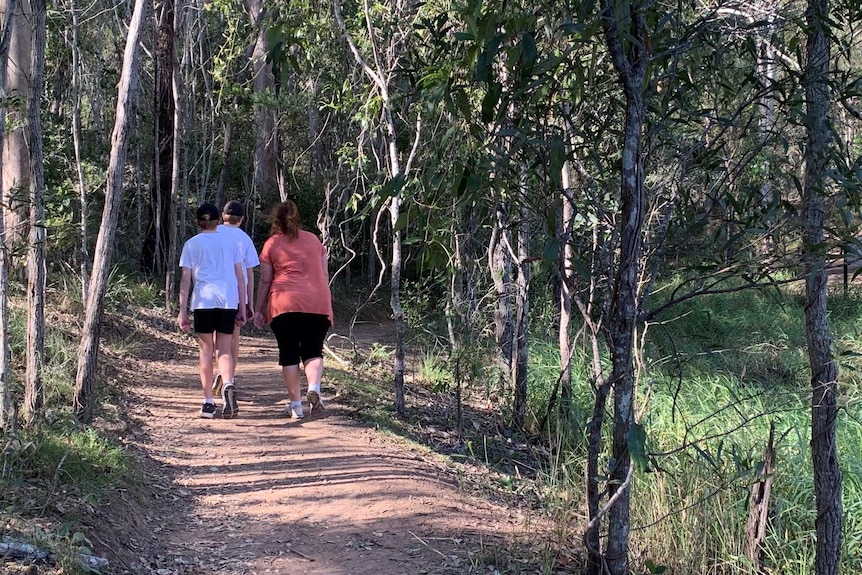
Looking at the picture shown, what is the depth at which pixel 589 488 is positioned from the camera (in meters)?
3.96

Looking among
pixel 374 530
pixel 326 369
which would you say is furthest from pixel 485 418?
pixel 374 530

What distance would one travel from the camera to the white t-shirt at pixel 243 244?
6863 millimetres

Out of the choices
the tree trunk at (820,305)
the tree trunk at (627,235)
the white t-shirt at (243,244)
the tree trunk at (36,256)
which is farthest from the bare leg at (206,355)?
the tree trunk at (820,305)

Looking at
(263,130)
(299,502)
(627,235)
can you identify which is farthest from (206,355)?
(263,130)

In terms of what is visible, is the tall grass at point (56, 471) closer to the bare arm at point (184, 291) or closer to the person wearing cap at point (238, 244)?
the bare arm at point (184, 291)

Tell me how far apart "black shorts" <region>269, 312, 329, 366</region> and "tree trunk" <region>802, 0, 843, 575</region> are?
13.2 feet

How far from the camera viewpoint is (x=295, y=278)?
6.72m

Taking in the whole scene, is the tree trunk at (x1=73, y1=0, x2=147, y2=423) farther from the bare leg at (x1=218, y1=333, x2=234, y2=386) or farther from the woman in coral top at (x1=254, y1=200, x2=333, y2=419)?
the woman in coral top at (x1=254, y1=200, x2=333, y2=419)

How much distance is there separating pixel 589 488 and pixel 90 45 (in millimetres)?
15559

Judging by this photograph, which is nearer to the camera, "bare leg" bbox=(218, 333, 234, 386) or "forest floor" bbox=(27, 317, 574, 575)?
"forest floor" bbox=(27, 317, 574, 575)

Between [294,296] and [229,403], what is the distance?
1.09 metres

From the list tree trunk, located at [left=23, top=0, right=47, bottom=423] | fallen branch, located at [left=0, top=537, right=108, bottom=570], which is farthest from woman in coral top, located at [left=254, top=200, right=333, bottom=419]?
fallen branch, located at [left=0, top=537, right=108, bottom=570]

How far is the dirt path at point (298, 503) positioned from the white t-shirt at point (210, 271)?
1.05m

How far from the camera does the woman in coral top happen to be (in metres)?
6.72
